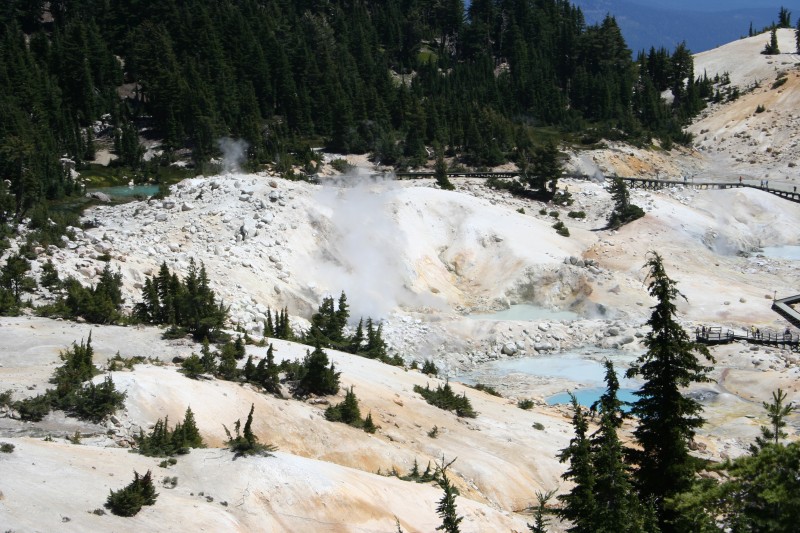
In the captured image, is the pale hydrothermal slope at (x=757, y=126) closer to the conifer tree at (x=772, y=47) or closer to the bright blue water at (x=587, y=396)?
the conifer tree at (x=772, y=47)

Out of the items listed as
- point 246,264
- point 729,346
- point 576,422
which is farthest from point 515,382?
point 576,422

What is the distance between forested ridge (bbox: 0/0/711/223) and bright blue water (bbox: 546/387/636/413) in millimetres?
35672

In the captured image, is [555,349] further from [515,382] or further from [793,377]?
[793,377]

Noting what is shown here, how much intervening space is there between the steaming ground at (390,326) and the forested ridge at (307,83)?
754cm

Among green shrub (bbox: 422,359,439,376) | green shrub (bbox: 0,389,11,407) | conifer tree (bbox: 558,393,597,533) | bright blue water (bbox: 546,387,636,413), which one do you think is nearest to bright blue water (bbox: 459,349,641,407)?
bright blue water (bbox: 546,387,636,413)

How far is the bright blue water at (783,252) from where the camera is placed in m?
71.5

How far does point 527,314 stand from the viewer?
55438mm

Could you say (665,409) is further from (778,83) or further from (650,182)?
(778,83)

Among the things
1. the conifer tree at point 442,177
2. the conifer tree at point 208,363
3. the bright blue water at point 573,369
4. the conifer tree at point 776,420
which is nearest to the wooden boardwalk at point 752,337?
the bright blue water at point 573,369

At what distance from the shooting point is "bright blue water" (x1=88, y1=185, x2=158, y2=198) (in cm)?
6925

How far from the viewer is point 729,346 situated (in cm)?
4975

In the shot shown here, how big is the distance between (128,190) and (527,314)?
37.0 m

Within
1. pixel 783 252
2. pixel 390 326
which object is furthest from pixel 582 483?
pixel 783 252

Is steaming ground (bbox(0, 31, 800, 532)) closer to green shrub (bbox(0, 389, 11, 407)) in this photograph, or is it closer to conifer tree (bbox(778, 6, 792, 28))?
green shrub (bbox(0, 389, 11, 407))
